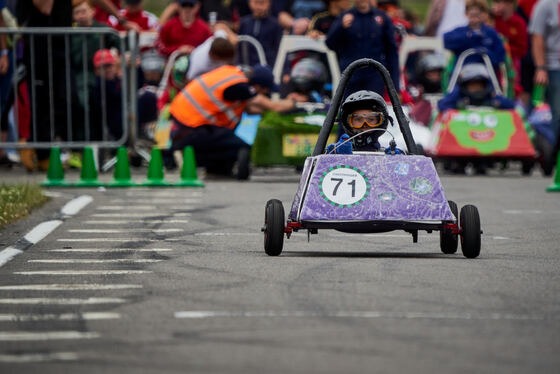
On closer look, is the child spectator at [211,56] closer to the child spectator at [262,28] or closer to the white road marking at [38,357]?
the child spectator at [262,28]

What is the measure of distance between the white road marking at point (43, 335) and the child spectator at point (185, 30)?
1414cm

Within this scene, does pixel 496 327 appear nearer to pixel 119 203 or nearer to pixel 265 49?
pixel 119 203

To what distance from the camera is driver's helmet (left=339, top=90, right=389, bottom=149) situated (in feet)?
30.6

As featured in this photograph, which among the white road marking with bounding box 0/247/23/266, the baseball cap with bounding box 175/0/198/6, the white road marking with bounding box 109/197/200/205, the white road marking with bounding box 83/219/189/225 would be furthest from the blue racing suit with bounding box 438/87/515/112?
the white road marking with bounding box 0/247/23/266

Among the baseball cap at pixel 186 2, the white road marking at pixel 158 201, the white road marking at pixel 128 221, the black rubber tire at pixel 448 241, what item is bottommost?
the white road marking at pixel 158 201

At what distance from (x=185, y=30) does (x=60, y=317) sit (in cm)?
1408

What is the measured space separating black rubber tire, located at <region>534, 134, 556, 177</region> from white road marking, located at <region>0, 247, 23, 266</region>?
10332 millimetres

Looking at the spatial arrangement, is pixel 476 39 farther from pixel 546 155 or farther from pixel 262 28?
pixel 262 28

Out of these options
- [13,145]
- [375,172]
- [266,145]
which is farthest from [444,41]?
[375,172]

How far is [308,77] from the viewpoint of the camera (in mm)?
17203

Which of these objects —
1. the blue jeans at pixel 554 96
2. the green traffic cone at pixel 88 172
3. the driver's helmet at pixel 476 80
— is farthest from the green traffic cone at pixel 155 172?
the blue jeans at pixel 554 96

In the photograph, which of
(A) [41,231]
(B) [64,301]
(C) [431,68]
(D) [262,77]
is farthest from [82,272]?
(C) [431,68]

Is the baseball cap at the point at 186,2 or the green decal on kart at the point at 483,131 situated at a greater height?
the baseball cap at the point at 186,2

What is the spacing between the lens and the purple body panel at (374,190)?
8406 mm
